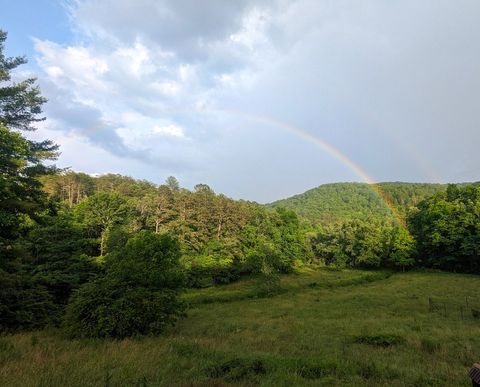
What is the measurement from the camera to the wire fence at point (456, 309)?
24.3 m

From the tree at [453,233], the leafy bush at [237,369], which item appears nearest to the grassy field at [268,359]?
the leafy bush at [237,369]

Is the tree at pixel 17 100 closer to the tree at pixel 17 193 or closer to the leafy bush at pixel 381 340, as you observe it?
the tree at pixel 17 193

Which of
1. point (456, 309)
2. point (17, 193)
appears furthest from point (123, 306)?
point (456, 309)

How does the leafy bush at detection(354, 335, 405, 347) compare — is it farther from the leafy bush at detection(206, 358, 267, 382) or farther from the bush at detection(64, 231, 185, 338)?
the bush at detection(64, 231, 185, 338)

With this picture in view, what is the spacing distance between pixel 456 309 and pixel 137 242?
2767 cm

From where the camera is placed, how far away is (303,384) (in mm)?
7832

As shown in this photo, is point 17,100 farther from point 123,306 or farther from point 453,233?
point 453,233

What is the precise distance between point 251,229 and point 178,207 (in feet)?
59.2

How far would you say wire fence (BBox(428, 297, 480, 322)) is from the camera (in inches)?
958

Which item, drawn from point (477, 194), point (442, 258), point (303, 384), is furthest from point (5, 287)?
point (477, 194)

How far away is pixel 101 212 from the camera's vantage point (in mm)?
63000

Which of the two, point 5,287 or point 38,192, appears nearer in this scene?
point 5,287

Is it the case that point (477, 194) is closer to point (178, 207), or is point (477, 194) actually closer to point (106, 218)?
point (178, 207)

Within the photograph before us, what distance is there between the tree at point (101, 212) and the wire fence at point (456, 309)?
51259mm
